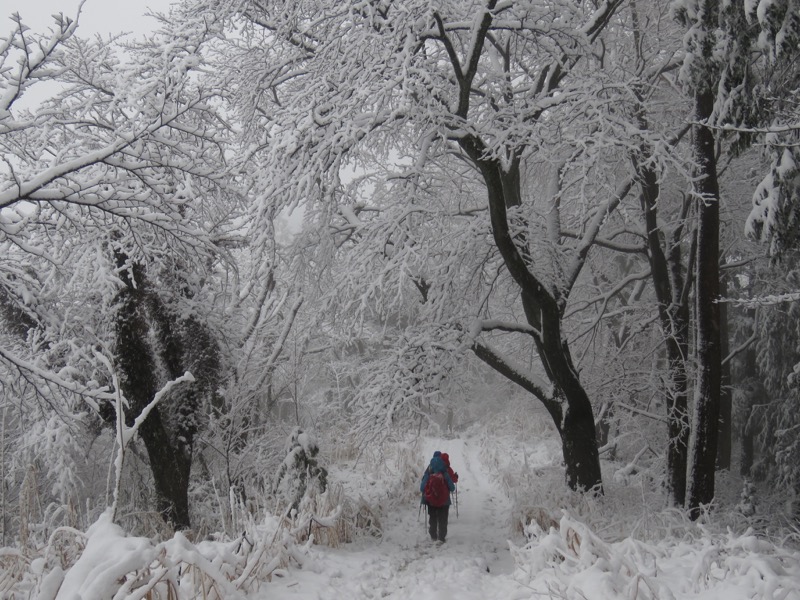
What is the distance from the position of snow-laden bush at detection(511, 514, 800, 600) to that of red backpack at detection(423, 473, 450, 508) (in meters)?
3.44

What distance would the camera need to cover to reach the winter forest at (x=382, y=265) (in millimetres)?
4012

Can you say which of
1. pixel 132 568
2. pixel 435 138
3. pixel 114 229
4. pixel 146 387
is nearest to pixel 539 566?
pixel 132 568

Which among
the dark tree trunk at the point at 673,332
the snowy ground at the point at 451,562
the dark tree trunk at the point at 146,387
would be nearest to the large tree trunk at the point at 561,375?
the snowy ground at the point at 451,562

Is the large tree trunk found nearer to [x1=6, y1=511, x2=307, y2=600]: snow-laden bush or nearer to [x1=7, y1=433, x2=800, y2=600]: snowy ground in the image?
[x1=7, y1=433, x2=800, y2=600]: snowy ground

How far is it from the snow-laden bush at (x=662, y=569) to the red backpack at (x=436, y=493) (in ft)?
11.3

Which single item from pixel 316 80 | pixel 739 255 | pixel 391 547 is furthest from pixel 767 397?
pixel 316 80

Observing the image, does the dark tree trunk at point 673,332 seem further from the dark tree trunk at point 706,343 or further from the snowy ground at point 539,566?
the snowy ground at point 539,566

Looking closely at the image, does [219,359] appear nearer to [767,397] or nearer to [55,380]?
[55,380]

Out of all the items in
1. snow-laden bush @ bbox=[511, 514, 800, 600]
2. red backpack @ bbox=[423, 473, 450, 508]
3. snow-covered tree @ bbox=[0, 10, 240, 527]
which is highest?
snow-covered tree @ bbox=[0, 10, 240, 527]

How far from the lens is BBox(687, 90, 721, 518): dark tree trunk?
633cm

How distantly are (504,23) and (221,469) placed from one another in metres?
9.23

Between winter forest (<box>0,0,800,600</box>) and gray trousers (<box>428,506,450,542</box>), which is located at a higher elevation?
winter forest (<box>0,0,800,600</box>)

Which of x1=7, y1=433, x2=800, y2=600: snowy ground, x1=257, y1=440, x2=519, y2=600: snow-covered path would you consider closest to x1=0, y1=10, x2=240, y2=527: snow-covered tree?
x1=7, y1=433, x2=800, y2=600: snowy ground

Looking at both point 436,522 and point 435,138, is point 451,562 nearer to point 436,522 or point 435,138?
point 436,522
